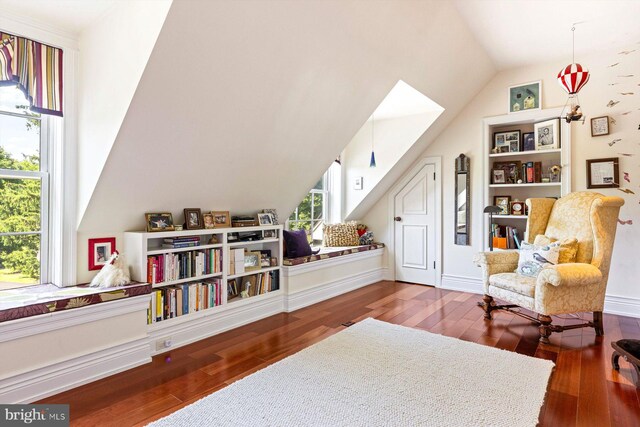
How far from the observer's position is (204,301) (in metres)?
2.99

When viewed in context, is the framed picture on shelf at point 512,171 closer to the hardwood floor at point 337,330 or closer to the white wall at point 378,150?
the white wall at point 378,150

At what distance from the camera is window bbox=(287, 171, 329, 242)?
191 inches

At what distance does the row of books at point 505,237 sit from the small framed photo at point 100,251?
151 inches

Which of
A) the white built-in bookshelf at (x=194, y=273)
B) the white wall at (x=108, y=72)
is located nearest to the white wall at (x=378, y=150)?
the white built-in bookshelf at (x=194, y=273)

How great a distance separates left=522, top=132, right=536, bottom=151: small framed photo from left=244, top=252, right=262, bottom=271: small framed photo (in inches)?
131

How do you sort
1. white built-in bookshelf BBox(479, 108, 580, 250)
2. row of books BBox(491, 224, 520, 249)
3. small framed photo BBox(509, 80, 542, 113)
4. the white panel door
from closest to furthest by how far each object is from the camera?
white built-in bookshelf BBox(479, 108, 580, 250) < small framed photo BBox(509, 80, 542, 113) < row of books BBox(491, 224, 520, 249) < the white panel door

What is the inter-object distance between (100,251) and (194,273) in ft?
2.27

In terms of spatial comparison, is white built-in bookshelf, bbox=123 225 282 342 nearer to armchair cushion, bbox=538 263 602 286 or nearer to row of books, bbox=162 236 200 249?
row of books, bbox=162 236 200 249

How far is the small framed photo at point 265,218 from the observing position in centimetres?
360

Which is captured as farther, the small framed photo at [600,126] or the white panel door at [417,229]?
the white panel door at [417,229]

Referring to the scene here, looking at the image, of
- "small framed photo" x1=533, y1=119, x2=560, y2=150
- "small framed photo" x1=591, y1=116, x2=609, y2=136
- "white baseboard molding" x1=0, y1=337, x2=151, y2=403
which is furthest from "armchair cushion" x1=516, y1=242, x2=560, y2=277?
"white baseboard molding" x1=0, y1=337, x2=151, y2=403

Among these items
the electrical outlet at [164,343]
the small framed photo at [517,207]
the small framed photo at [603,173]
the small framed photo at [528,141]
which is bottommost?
the electrical outlet at [164,343]

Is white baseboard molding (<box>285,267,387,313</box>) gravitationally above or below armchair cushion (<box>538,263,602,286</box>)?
below

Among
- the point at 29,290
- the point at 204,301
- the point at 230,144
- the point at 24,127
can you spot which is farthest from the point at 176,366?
the point at 24,127
